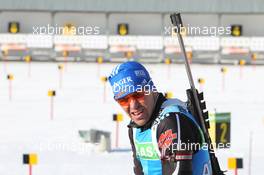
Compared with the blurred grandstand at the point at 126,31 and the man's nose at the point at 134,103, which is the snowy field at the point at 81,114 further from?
the man's nose at the point at 134,103

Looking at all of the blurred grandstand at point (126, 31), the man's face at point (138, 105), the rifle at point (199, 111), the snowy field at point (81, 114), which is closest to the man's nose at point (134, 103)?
the man's face at point (138, 105)

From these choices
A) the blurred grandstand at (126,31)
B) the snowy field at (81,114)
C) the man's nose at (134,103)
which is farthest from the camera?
the blurred grandstand at (126,31)

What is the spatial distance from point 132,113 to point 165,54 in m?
35.6

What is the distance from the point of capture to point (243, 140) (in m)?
14.6

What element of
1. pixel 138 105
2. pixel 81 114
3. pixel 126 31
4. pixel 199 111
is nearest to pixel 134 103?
pixel 138 105

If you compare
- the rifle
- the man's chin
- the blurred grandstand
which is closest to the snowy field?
the blurred grandstand

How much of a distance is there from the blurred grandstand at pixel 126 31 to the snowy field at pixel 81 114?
2494 millimetres

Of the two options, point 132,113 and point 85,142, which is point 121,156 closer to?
point 85,142

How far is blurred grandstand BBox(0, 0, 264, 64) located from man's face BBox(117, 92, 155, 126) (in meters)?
34.8

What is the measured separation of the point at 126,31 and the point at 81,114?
21603 millimetres

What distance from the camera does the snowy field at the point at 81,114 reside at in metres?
11.9

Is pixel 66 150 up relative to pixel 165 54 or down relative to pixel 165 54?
down

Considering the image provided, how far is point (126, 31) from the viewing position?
132 feet

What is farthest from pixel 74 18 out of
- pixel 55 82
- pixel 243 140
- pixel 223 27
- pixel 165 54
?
pixel 243 140
